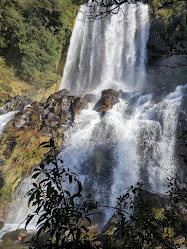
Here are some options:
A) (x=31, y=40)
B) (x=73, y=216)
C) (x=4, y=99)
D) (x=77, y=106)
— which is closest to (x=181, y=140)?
(x=77, y=106)

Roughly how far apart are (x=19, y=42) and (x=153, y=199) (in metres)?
15.3

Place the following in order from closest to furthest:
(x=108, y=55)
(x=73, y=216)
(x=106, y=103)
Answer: (x=73, y=216)
(x=106, y=103)
(x=108, y=55)

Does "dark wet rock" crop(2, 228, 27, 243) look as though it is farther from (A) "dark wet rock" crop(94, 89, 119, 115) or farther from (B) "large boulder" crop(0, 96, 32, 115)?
(B) "large boulder" crop(0, 96, 32, 115)

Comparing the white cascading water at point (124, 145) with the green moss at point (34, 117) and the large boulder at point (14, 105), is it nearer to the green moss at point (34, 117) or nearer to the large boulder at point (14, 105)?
the green moss at point (34, 117)

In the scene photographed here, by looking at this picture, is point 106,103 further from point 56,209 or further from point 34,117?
point 56,209

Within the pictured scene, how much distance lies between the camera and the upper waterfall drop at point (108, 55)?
1834 cm

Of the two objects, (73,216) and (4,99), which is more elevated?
(4,99)

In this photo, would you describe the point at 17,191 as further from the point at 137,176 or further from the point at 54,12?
the point at 54,12

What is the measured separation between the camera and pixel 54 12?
680 inches

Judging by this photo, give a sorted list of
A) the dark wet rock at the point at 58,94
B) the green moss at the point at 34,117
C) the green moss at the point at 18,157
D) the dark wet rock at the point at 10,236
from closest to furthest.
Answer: the dark wet rock at the point at 10,236 < the green moss at the point at 18,157 < the green moss at the point at 34,117 < the dark wet rock at the point at 58,94

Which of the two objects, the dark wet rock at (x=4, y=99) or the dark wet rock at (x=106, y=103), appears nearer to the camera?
the dark wet rock at (x=106, y=103)

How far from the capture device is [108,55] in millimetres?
19016

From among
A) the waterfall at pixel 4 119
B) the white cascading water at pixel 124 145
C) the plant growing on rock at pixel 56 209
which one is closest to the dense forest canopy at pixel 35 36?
the waterfall at pixel 4 119

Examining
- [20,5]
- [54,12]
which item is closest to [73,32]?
[54,12]
